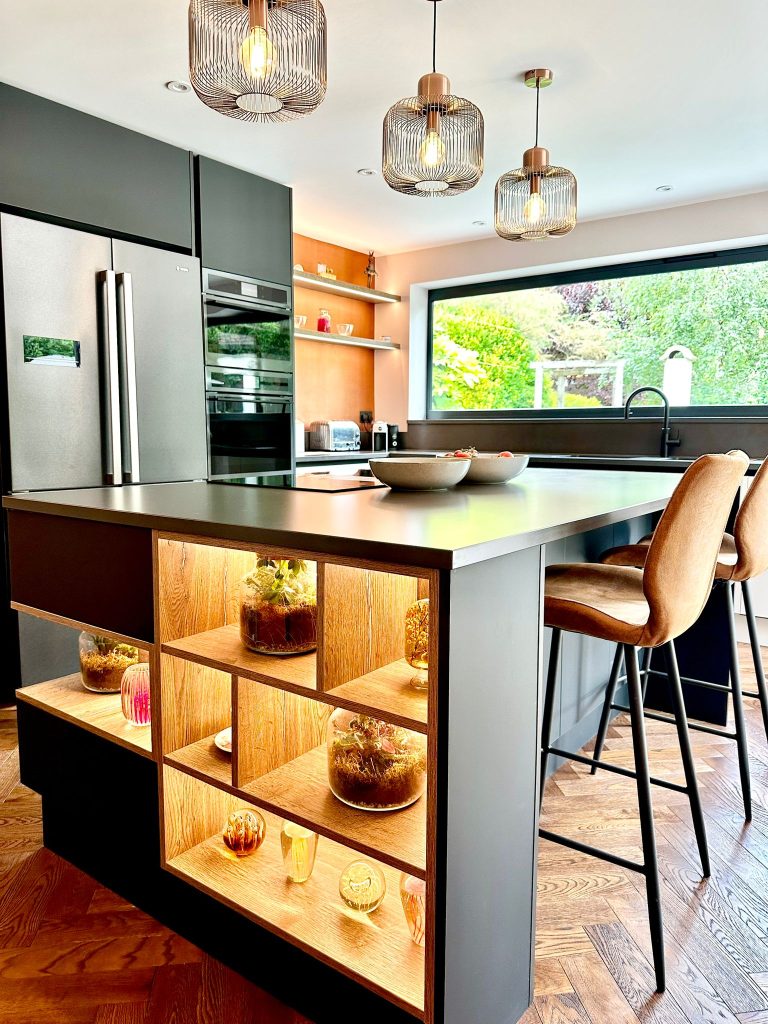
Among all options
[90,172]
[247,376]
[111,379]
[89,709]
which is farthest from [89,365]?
[89,709]

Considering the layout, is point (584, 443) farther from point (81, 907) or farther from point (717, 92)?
point (81, 907)

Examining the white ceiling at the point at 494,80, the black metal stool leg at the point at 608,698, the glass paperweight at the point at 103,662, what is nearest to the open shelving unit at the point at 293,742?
the glass paperweight at the point at 103,662

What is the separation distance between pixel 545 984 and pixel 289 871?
58 cm

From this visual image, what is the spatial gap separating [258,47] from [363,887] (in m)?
1.81

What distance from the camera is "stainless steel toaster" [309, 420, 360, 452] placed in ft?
16.4

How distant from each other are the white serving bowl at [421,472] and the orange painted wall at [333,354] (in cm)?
339

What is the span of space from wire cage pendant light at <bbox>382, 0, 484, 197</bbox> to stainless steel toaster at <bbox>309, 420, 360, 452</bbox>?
279 centimetres

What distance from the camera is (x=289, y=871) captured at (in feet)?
4.73

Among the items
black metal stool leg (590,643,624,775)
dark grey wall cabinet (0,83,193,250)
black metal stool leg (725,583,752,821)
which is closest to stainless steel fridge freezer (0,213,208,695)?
dark grey wall cabinet (0,83,193,250)

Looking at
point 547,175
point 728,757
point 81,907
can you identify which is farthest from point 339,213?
point 81,907

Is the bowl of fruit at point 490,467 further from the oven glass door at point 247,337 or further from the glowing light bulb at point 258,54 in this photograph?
the oven glass door at point 247,337

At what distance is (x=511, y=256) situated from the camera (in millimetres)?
4930

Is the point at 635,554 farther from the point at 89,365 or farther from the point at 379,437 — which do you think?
the point at 379,437

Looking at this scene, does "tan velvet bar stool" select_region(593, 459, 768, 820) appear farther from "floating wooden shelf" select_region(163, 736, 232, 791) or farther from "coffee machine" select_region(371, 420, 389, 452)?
"coffee machine" select_region(371, 420, 389, 452)
